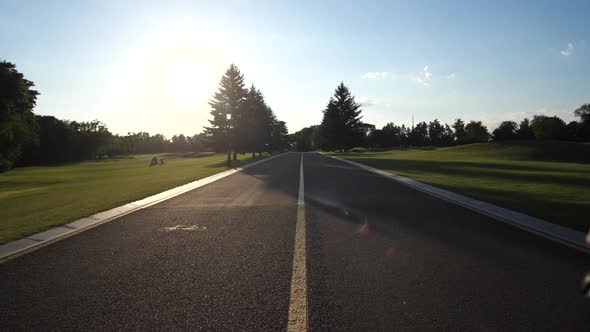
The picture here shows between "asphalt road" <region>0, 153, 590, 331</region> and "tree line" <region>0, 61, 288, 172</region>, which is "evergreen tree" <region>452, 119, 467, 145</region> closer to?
"tree line" <region>0, 61, 288, 172</region>

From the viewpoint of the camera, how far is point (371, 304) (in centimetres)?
296

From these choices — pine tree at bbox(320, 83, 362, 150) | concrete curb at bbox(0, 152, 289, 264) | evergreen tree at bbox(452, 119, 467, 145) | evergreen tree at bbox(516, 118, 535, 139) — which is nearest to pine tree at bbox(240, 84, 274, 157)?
pine tree at bbox(320, 83, 362, 150)

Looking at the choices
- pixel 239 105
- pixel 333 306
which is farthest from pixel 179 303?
pixel 239 105

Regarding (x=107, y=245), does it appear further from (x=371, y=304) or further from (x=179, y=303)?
(x=371, y=304)

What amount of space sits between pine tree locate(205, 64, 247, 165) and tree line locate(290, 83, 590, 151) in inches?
1661

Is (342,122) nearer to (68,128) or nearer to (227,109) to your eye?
(227,109)

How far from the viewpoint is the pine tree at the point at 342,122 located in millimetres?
82688

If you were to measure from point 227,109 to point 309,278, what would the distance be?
144ft

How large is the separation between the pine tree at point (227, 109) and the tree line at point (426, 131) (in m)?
42.2

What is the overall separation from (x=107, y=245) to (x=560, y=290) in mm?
6284

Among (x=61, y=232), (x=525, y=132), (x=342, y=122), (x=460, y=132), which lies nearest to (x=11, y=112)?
(x=61, y=232)

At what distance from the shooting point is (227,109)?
45188mm

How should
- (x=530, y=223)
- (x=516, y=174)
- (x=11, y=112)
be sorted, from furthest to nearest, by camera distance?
(x=11, y=112) < (x=516, y=174) < (x=530, y=223)

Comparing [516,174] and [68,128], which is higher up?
[68,128]
